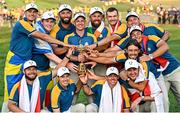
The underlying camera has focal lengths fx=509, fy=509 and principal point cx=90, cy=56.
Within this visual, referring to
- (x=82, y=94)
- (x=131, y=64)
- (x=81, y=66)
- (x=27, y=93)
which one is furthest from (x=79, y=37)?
(x=82, y=94)

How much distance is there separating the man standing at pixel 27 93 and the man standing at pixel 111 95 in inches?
31.7

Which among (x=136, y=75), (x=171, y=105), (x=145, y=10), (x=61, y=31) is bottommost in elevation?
(x=171, y=105)

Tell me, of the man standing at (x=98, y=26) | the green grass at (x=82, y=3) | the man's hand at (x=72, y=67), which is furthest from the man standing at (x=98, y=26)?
the green grass at (x=82, y=3)

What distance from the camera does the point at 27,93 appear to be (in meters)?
7.47

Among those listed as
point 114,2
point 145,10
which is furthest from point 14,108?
point 114,2

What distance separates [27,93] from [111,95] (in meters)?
1.23

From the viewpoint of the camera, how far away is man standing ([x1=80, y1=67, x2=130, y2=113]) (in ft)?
24.5

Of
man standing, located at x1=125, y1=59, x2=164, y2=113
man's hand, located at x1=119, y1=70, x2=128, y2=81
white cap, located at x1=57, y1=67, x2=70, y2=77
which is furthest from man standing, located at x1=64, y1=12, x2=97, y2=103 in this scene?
man standing, located at x1=125, y1=59, x2=164, y2=113

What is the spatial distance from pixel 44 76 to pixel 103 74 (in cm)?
96

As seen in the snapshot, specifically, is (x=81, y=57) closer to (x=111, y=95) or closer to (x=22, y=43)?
(x=111, y=95)

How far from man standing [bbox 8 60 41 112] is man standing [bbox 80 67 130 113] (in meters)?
0.81

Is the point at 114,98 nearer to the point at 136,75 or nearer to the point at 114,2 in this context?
the point at 136,75

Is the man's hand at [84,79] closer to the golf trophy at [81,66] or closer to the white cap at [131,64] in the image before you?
the golf trophy at [81,66]

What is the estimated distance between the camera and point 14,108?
7527 mm
